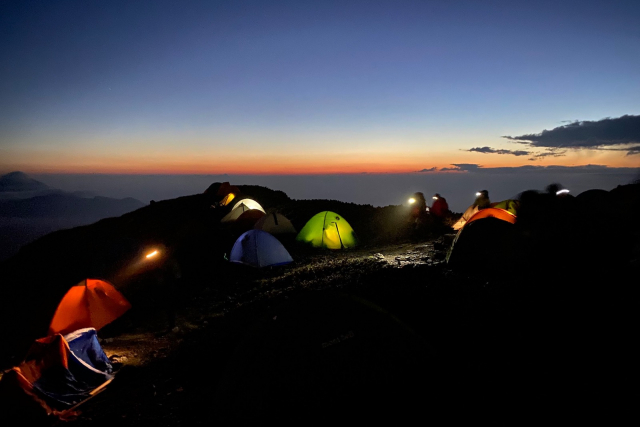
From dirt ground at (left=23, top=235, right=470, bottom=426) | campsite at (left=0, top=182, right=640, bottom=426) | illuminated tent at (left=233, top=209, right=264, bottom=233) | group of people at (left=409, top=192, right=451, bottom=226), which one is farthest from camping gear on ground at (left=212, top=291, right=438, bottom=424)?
illuminated tent at (left=233, top=209, right=264, bottom=233)

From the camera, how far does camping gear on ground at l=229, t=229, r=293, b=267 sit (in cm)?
1562

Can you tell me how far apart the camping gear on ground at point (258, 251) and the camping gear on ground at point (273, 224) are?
4.26m

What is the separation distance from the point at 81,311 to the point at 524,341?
40.1 ft

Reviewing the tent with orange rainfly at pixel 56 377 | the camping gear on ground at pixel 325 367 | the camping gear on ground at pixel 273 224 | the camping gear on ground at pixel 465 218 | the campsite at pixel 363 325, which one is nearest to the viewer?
the camping gear on ground at pixel 325 367

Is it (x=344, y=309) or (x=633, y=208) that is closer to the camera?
(x=344, y=309)

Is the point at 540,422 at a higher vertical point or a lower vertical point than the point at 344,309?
lower

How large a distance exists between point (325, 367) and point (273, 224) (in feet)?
53.5

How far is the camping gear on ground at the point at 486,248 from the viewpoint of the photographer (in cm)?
1027

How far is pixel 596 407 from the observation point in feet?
14.8

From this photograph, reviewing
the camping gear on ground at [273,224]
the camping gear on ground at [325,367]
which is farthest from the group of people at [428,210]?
the camping gear on ground at [325,367]

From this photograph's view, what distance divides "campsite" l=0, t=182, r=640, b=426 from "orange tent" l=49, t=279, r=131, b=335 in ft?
0.17

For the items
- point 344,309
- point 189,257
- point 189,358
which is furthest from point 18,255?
point 344,309

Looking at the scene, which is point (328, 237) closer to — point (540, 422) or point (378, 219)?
point (378, 219)

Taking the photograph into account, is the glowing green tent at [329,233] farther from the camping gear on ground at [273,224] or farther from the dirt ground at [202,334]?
the camping gear on ground at [273,224]
